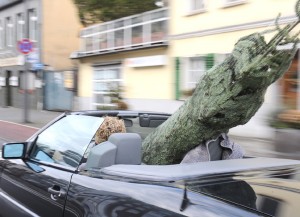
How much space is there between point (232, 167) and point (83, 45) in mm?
20430

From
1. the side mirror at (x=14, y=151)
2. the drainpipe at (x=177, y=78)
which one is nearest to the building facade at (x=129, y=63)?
the drainpipe at (x=177, y=78)

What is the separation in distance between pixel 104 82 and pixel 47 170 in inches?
692

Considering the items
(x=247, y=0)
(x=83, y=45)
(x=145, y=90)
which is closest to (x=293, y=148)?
(x=247, y=0)

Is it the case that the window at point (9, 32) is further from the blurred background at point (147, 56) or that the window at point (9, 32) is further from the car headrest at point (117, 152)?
the car headrest at point (117, 152)

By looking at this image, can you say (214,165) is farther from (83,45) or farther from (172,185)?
(83,45)

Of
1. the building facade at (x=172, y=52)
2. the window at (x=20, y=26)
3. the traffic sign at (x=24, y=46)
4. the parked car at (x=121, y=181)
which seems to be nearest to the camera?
the parked car at (x=121, y=181)

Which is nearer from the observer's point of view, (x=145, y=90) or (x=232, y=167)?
(x=232, y=167)

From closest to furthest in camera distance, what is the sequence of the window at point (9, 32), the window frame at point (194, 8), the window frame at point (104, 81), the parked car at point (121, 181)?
1. the parked car at point (121, 181)
2. the window frame at point (194, 8)
3. the window frame at point (104, 81)
4. the window at point (9, 32)

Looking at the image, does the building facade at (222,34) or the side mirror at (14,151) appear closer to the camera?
the side mirror at (14,151)

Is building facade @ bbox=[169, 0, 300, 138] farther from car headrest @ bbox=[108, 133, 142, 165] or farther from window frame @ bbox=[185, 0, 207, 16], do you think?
car headrest @ bbox=[108, 133, 142, 165]

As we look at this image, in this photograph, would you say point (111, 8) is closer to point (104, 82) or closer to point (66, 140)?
point (104, 82)

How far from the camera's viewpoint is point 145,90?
18.0 meters

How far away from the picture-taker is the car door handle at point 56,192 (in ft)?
9.75

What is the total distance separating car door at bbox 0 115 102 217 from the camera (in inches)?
123
